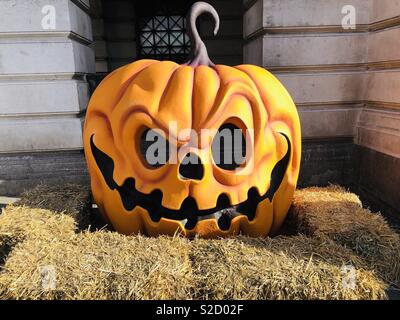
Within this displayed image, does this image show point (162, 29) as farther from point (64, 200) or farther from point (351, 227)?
point (351, 227)

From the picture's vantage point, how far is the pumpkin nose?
2.92m

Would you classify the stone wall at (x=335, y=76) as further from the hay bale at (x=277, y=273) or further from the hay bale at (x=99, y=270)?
the hay bale at (x=99, y=270)

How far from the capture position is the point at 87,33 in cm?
612

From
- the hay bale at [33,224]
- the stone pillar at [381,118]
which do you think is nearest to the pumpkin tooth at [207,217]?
the hay bale at [33,224]

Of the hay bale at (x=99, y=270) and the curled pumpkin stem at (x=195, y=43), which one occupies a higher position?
the curled pumpkin stem at (x=195, y=43)

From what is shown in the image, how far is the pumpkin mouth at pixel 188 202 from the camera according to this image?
3.01 meters

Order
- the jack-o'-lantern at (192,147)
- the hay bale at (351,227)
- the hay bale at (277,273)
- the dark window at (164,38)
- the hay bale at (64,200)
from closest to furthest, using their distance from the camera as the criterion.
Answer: the hay bale at (277,273) → the hay bale at (351,227) → the jack-o'-lantern at (192,147) → the hay bale at (64,200) → the dark window at (164,38)

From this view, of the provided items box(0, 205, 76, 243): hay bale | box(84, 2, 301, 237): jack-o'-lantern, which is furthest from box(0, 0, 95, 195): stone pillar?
box(84, 2, 301, 237): jack-o'-lantern

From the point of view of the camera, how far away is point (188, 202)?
2992 mm

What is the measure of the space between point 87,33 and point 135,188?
4075mm

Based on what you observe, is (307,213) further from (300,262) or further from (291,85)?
(291,85)

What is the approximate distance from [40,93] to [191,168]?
339 cm

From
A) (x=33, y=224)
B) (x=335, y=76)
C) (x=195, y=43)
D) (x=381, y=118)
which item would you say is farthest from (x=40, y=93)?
(x=381, y=118)

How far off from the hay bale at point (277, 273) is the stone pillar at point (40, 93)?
3596mm
